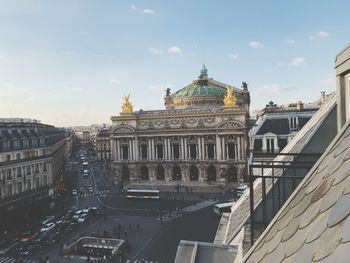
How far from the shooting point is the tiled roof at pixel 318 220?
397 cm

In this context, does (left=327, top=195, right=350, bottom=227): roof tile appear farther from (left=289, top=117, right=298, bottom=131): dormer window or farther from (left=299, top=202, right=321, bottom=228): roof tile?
(left=289, top=117, right=298, bottom=131): dormer window

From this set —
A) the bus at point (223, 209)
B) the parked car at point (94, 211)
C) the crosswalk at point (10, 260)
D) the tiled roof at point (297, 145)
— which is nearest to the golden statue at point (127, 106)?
the parked car at point (94, 211)

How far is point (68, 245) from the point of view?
156 ft

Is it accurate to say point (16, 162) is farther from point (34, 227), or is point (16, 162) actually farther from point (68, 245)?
point (68, 245)

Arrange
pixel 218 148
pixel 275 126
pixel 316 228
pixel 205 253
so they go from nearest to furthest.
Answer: pixel 316 228, pixel 205 253, pixel 275 126, pixel 218 148

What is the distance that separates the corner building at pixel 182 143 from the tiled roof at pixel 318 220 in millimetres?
83803

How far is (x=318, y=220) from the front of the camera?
4.74m

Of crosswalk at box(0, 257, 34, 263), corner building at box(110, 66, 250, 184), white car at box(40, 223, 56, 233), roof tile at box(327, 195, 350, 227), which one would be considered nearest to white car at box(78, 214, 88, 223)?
white car at box(40, 223, 56, 233)

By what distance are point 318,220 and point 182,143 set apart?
297 feet

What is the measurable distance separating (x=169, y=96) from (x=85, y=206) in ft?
242

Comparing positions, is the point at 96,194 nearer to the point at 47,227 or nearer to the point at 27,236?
the point at 47,227

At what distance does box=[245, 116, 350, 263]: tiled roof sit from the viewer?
3.97 meters

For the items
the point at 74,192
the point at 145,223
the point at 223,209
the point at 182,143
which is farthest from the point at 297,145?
the point at 74,192

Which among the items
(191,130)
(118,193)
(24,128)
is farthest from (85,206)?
(191,130)
